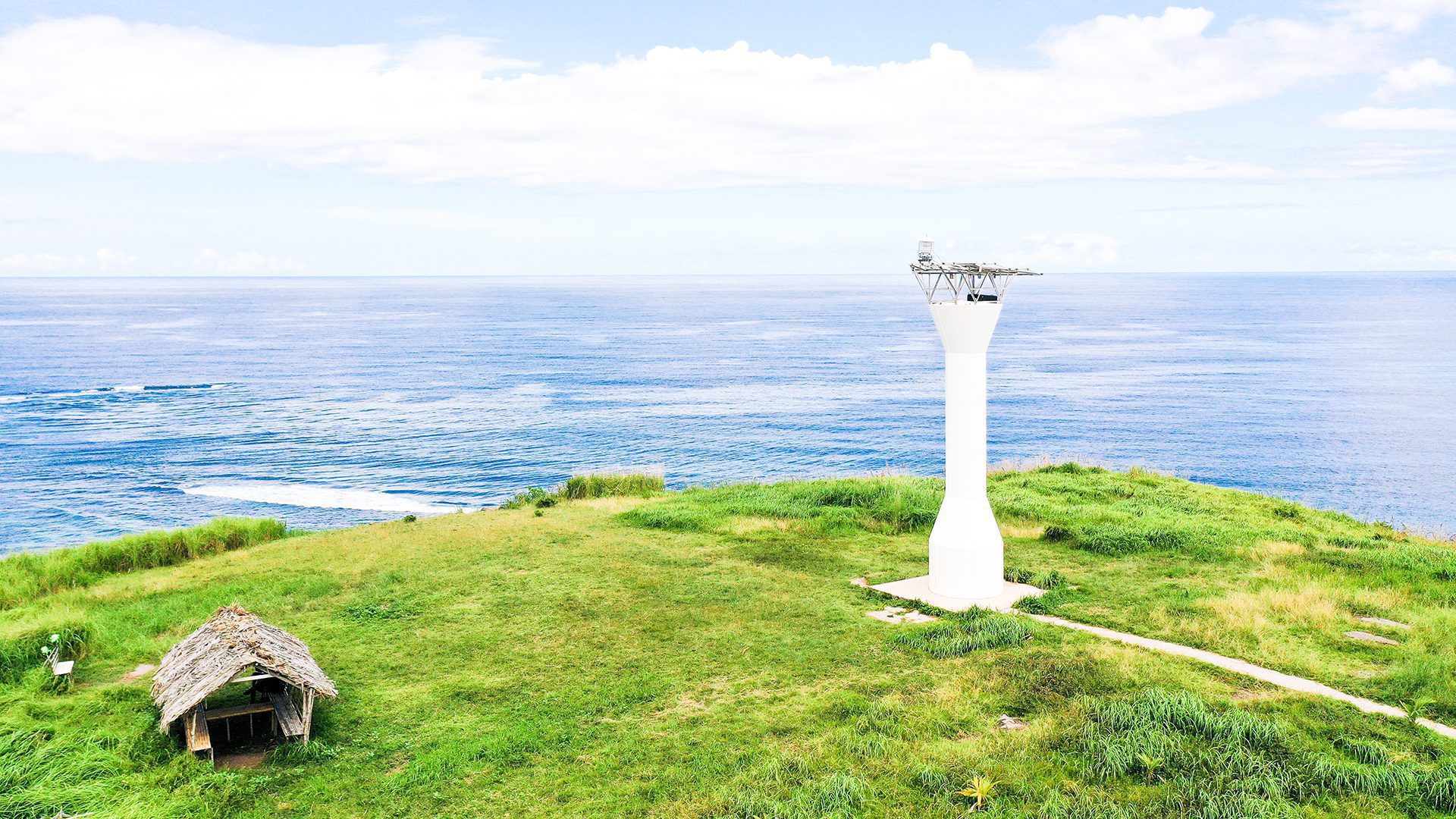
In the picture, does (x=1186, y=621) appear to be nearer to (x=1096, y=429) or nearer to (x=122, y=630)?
(x=122, y=630)

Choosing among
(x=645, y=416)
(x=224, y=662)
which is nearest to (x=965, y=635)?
(x=224, y=662)

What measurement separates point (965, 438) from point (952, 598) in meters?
3.47

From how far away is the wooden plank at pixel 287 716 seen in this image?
45.3ft

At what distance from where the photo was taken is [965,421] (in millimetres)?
19172

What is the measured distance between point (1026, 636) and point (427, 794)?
35.3 feet

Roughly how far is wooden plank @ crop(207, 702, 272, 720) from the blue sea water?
28.0 m

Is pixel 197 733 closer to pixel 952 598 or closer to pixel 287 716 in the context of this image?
pixel 287 716

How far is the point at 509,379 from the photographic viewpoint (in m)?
85.5

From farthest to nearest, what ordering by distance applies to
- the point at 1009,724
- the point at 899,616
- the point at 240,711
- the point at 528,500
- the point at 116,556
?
the point at 528,500 < the point at 116,556 < the point at 899,616 < the point at 240,711 < the point at 1009,724

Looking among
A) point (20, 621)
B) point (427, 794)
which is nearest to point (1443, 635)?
point (427, 794)

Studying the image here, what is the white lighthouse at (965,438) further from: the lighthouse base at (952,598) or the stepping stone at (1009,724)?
the stepping stone at (1009,724)

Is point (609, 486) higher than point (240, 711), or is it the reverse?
point (240, 711)

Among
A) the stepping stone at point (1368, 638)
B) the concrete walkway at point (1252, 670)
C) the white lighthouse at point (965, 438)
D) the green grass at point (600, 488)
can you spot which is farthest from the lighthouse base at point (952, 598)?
the green grass at point (600, 488)

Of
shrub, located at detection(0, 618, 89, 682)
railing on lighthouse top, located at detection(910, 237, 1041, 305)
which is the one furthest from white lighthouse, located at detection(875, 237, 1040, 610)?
shrub, located at detection(0, 618, 89, 682)
